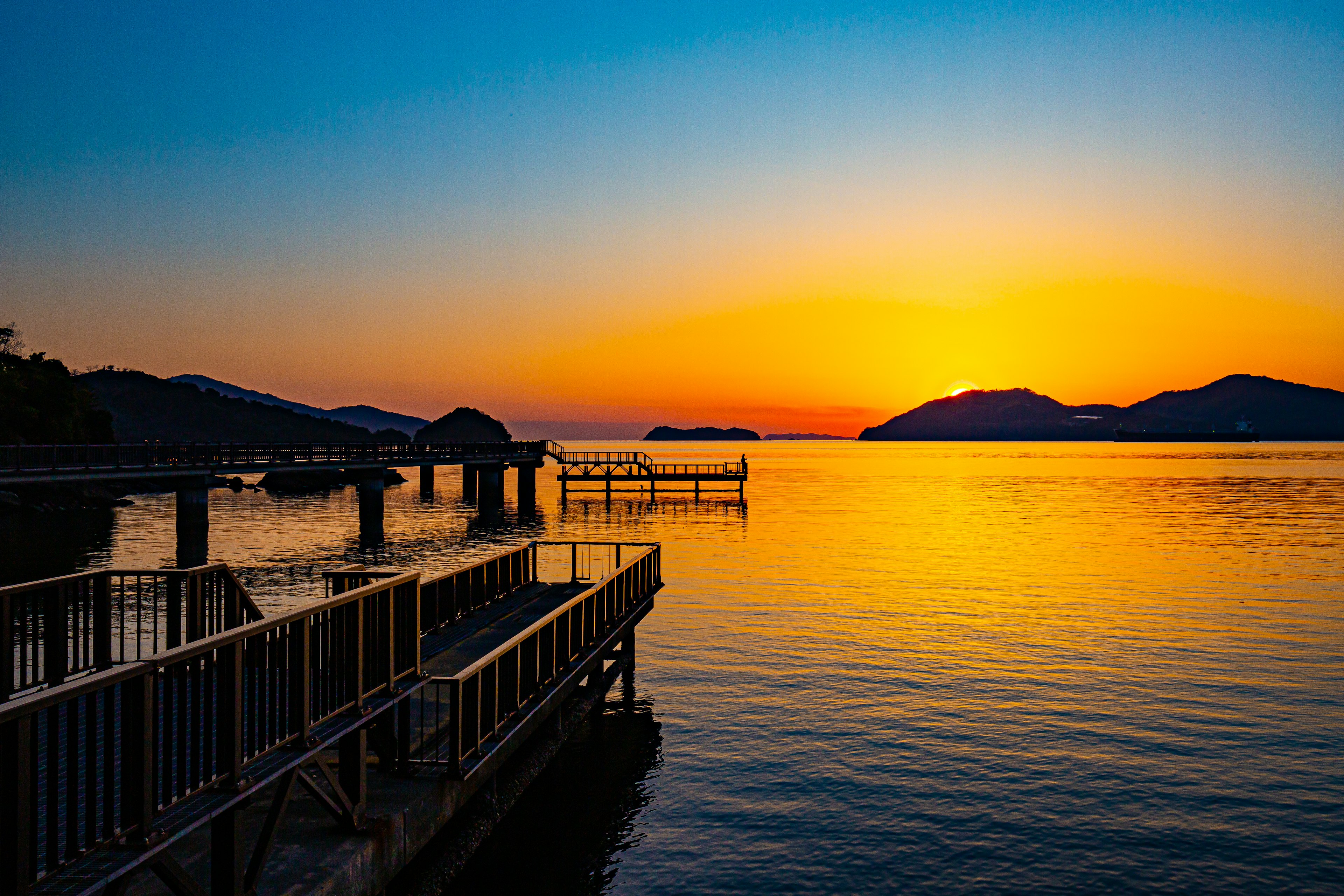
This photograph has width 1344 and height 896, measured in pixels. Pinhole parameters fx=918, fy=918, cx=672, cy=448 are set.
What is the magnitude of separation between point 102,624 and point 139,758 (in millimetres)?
5047

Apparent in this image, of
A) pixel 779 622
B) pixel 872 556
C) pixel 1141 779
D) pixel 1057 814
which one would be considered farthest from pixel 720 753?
pixel 872 556

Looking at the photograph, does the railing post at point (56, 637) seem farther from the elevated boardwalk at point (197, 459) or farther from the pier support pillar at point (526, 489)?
the pier support pillar at point (526, 489)

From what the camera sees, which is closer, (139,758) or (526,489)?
(139,758)

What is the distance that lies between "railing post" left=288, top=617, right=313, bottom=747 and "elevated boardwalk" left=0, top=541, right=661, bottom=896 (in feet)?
0.07

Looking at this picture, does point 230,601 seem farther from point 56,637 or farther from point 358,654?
point 358,654

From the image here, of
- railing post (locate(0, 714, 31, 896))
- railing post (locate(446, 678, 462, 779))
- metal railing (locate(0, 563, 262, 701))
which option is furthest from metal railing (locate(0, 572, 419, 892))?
metal railing (locate(0, 563, 262, 701))

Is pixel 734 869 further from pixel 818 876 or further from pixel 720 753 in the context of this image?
pixel 720 753

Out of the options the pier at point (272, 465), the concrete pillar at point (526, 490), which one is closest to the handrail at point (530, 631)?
the pier at point (272, 465)

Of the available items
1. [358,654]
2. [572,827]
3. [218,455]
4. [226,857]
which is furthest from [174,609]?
[218,455]

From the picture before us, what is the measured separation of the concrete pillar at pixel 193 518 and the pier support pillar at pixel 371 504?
1274 centimetres

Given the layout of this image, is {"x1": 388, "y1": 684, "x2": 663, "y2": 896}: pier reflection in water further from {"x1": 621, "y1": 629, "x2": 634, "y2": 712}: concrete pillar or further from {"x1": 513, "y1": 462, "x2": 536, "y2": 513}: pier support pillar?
{"x1": 513, "y1": 462, "x2": 536, "y2": 513}: pier support pillar

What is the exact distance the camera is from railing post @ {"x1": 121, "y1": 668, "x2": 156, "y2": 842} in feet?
22.2

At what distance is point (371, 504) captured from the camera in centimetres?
6644

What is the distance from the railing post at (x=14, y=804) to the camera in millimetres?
5516
